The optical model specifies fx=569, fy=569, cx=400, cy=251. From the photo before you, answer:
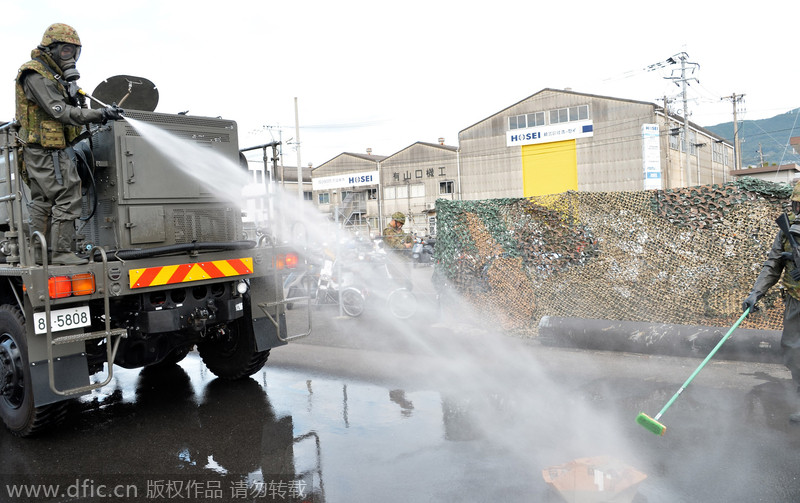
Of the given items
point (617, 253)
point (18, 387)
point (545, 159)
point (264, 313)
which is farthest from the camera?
point (545, 159)

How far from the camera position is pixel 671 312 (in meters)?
7.79

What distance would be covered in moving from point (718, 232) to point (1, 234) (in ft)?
27.6

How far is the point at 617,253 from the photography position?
820 cm

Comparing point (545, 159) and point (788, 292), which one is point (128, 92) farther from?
point (545, 159)

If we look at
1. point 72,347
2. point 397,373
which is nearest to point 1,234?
point 72,347

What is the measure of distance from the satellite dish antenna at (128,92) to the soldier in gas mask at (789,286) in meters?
6.13

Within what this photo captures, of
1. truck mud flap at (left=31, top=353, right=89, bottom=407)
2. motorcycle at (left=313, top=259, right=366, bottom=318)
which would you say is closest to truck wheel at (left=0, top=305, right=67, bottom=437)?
truck mud flap at (left=31, top=353, right=89, bottom=407)

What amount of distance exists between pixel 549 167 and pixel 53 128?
45.8 m

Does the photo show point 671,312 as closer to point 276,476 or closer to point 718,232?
point 718,232

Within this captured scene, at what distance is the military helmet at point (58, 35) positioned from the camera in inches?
192

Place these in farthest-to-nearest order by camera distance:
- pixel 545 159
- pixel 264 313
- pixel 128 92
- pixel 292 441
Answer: pixel 545 159 < pixel 264 313 < pixel 128 92 < pixel 292 441

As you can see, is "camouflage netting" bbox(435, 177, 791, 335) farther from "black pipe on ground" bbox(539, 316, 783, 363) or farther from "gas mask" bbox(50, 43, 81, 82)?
"gas mask" bbox(50, 43, 81, 82)

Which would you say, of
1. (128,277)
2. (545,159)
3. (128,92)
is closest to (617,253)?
(128,277)

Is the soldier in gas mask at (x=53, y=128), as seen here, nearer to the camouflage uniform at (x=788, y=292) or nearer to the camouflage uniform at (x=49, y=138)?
the camouflage uniform at (x=49, y=138)
